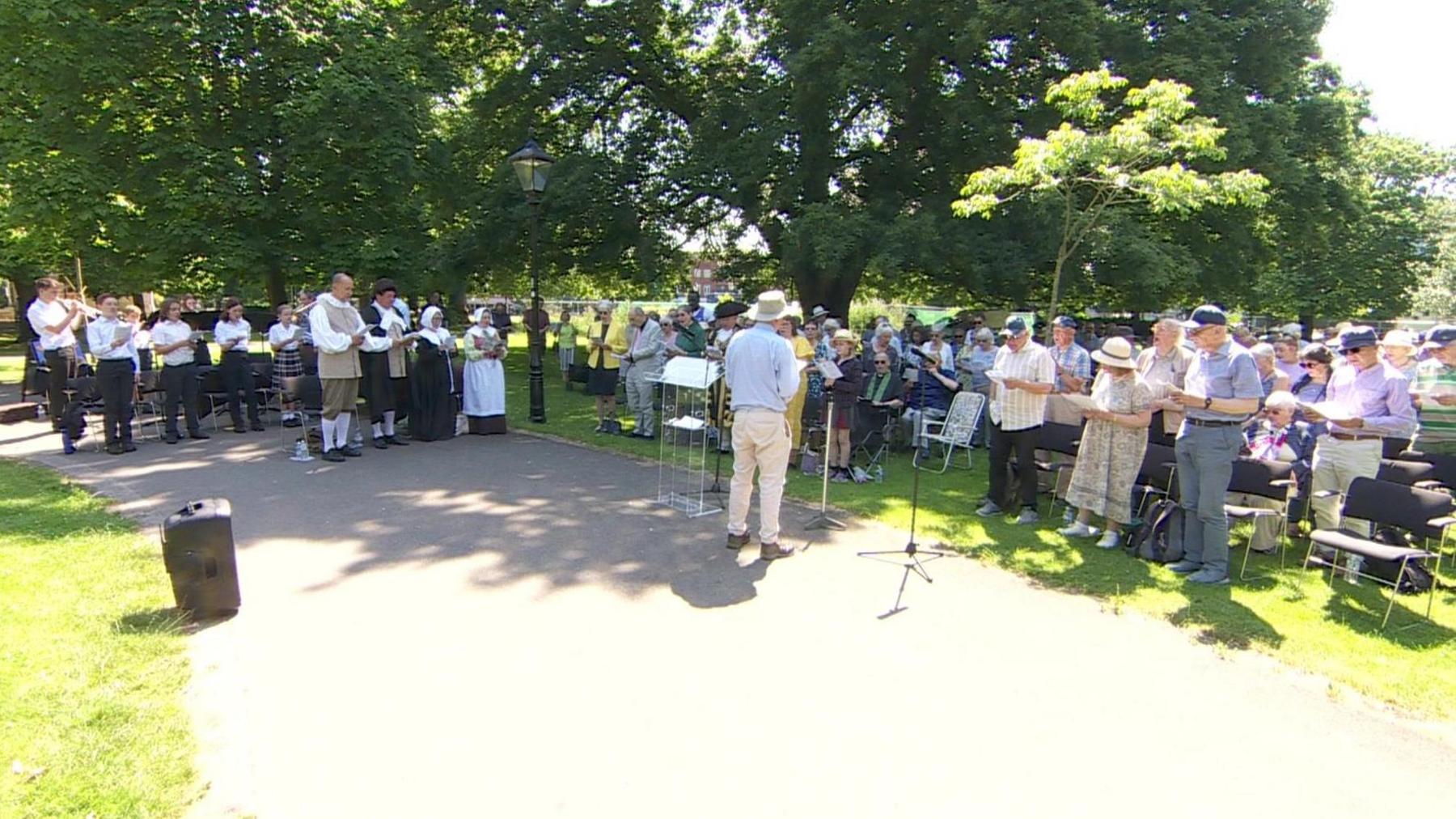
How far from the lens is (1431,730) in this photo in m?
4.02

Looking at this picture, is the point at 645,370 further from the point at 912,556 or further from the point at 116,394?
the point at 116,394

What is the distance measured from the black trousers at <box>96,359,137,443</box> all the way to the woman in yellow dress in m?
8.58

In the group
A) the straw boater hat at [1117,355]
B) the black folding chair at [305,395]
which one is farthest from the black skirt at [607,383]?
the straw boater hat at [1117,355]

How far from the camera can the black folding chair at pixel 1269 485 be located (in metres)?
6.72

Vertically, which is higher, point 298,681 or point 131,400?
point 131,400

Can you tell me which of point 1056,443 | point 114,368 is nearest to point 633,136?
point 114,368

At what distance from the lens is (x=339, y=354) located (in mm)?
9828

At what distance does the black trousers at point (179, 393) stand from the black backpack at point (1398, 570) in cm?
1377

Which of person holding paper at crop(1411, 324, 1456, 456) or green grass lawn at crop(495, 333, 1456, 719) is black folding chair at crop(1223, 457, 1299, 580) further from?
person holding paper at crop(1411, 324, 1456, 456)

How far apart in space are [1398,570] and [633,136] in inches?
799

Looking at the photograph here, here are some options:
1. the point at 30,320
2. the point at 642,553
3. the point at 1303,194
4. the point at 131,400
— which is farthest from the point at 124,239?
the point at 1303,194

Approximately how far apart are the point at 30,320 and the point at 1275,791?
14.4 metres

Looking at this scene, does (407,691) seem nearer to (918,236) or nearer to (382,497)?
(382,497)

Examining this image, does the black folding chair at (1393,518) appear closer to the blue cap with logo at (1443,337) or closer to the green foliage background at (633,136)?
the blue cap with logo at (1443,337)
